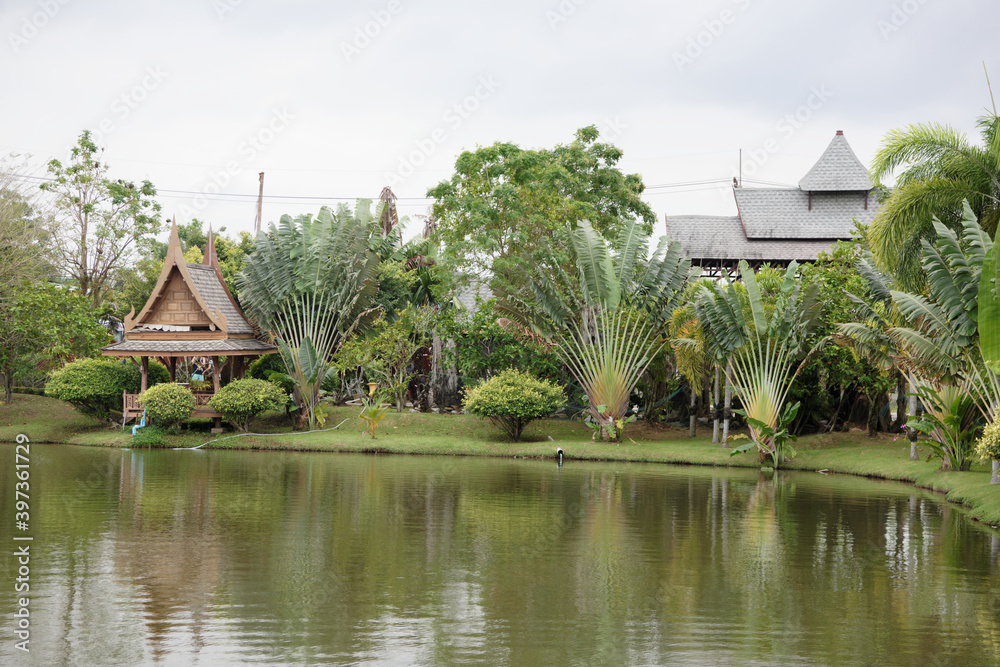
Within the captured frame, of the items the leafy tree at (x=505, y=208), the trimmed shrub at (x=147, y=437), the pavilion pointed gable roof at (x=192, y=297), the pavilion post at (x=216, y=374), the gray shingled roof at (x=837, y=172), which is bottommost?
the trimmed shrub at (x=147, y=437)

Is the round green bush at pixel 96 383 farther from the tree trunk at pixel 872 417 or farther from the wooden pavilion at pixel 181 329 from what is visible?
the tree trunk at pixel 872 417

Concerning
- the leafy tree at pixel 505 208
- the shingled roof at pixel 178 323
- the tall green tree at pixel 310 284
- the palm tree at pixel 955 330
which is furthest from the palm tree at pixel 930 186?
the shingled roof at pixel 178 323

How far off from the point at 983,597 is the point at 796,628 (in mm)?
2534

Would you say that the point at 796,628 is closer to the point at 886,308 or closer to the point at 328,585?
the point at 328,585

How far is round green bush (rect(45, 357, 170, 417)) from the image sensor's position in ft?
78.0

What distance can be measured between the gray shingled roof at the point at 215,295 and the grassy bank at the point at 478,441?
110 inches

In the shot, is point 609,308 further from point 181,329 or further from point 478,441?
point 181,329

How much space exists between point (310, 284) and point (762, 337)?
12.1 m

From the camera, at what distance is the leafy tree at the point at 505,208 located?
24.8 metres

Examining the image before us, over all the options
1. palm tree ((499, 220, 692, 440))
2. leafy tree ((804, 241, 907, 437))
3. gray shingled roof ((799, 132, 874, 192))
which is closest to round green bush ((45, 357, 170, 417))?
palm tree ((499, 220, 692, 440))

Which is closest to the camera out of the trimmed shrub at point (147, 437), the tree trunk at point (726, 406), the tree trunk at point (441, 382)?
the tree trunk at point (726, 406)

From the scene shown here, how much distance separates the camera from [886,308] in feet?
63.1

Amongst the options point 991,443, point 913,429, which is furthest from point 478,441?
point 991,443

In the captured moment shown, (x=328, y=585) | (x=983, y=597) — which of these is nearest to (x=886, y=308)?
(x=983, y=597)
